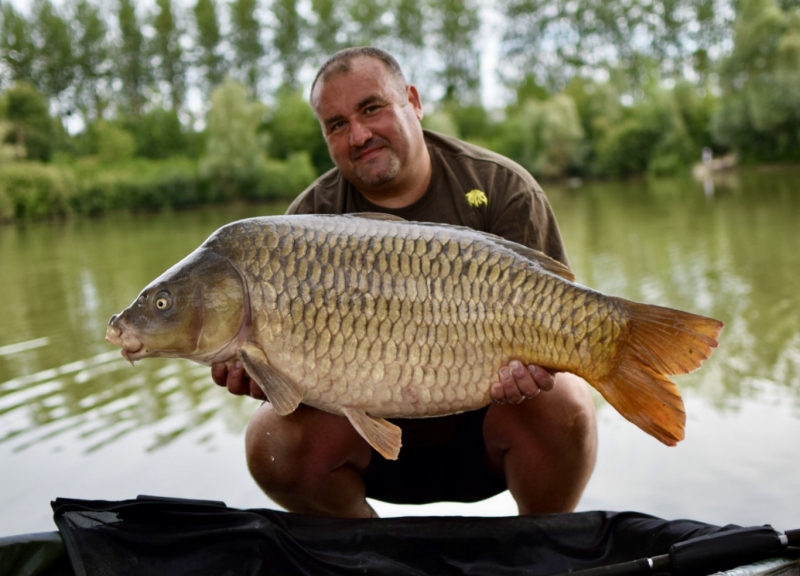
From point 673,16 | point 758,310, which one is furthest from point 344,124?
point 673,16

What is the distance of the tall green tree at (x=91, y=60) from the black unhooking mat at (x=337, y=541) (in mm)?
41511

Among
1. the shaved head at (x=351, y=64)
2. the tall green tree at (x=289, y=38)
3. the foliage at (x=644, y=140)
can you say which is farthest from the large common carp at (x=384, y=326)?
the tall green tree at (x=289, y=38)

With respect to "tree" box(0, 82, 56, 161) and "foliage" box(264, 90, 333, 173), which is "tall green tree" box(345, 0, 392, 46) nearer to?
"foliage" box(264, 90, 333, 173)

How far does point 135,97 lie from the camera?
138 feet

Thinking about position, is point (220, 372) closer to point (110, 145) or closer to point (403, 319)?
point (403, 319)

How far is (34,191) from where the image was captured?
24859mm

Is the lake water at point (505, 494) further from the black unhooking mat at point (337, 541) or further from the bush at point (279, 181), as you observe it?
the bush at point (279, 181)

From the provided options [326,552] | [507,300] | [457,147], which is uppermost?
[457,147]

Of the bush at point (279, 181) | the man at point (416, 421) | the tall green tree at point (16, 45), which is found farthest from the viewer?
the tall green tree at point (16, 45)

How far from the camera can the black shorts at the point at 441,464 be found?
70.6 inches

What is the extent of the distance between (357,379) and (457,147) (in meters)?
0.76

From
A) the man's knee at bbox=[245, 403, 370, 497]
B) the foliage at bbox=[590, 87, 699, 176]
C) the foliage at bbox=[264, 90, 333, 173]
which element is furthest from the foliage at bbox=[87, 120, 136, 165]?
the man's knee at bbox=[245, 403, 370, 497]

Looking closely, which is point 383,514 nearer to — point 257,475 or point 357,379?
point 257,475

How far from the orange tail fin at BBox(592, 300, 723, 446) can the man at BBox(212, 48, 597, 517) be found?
9.3 inches
